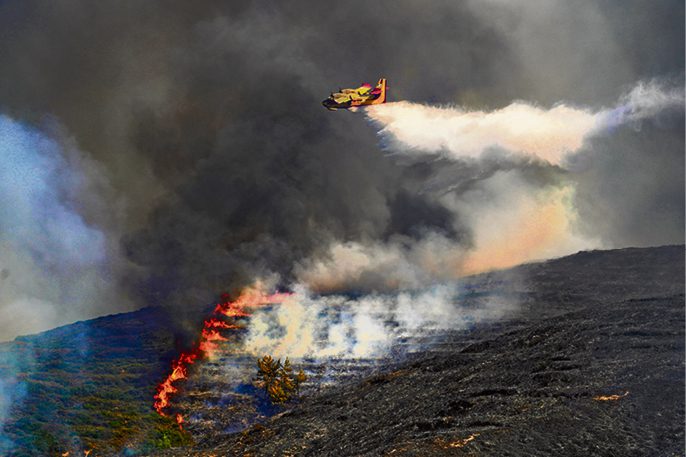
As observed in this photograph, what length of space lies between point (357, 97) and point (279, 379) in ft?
156

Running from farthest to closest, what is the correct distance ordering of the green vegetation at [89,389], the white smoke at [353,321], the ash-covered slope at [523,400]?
the white smoke at [353,321] < the green vegetation at [89,389] < the ash-covered slope at [523,400]

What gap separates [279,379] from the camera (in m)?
99.1

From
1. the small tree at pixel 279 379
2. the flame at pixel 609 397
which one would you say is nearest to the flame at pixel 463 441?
the flame at pixel 609 397

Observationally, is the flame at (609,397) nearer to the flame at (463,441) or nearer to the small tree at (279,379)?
the flame at (463,441)

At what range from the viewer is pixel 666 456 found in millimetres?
45562

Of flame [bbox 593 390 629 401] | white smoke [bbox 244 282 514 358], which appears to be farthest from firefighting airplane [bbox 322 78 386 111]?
flame [bbox 593 390 629 401]

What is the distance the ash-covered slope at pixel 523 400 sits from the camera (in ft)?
161

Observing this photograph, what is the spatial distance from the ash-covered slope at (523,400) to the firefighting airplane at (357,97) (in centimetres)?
4209

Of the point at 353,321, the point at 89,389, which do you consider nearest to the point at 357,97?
the point at 353,321

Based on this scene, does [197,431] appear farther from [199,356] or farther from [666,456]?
A: [666,456]

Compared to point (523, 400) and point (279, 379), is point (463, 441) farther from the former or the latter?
point (279, 379)

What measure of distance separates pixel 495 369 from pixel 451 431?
70.7ft

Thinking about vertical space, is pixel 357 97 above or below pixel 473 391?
above

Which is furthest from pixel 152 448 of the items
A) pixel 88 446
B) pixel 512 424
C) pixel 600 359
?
pixel 600 359
